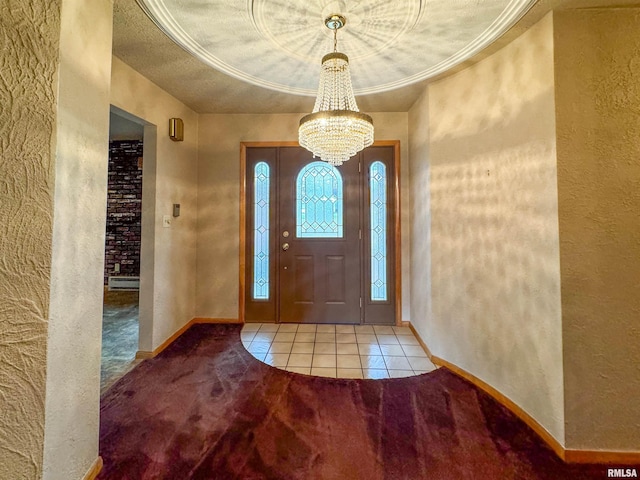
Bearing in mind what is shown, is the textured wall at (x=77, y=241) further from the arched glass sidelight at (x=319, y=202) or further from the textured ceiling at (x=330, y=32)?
the arched glass sidelight at (x=319, y=202)

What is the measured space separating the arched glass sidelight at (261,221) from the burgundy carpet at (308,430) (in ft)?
4.03

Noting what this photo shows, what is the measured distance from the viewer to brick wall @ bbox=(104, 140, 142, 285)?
4.83 meters

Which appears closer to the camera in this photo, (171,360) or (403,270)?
(171,360)

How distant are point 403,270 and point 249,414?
2092mm

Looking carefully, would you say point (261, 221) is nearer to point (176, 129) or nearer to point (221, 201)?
point (221, 201)

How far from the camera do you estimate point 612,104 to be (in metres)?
1.43

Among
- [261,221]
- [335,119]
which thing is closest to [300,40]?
[335,119]

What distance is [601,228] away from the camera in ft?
4.68

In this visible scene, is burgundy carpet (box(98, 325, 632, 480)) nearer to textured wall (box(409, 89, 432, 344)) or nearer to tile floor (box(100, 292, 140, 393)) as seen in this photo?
tile floor (box(100, 292, 140, 393))

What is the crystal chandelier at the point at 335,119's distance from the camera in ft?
5.26

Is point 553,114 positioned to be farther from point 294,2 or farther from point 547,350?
point 294,2

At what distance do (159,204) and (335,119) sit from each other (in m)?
1.82

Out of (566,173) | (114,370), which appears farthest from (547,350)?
(114,370)

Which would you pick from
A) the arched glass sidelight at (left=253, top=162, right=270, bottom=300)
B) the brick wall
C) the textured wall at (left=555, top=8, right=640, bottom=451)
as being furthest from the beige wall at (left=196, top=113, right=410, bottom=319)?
the brick wall
